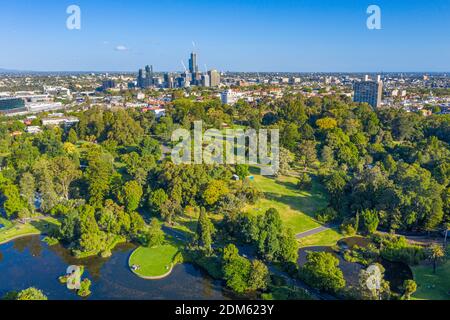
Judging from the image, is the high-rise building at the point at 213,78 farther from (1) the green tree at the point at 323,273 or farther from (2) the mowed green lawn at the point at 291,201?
(1) the green tree at the point at 323,273

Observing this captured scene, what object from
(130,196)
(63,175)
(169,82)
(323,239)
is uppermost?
(169,82)

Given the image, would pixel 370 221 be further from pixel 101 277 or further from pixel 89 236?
pixel 89 236

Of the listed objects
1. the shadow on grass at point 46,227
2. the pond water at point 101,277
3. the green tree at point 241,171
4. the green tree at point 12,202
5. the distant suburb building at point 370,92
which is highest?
the distant suburb building at point 370,92

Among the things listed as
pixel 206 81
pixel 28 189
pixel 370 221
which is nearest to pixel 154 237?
pixel 28 189

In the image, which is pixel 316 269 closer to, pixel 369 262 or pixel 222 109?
pixel 369 262

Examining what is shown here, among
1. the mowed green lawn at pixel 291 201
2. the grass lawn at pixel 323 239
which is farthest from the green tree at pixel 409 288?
the mowed green lawn at pixel 291 201

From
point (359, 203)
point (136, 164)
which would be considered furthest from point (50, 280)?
point (359, 203)

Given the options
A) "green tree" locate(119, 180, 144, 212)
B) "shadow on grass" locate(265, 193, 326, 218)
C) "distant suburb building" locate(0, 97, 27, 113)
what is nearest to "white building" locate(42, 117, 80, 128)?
"distant suburb building" locate(0, 97, 27, 113)
